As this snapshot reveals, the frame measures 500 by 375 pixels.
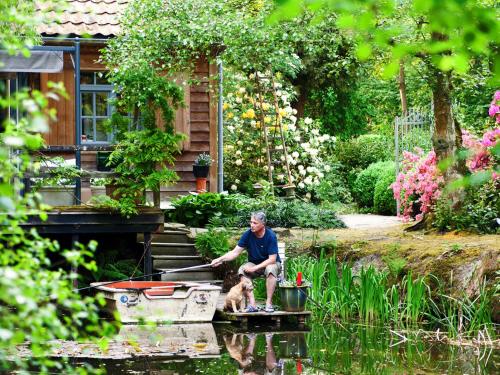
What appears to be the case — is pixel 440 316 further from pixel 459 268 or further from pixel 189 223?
pixel 189 223

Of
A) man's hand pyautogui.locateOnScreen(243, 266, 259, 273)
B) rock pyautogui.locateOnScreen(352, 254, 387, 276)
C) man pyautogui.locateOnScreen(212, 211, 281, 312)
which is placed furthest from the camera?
rock pyautogui.locateOnScreen(352, 254, 387, 276)

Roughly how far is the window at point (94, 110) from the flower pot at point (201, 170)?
174 centimetres

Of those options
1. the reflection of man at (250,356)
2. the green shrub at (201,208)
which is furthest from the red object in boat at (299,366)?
the green shrub at (201,208)

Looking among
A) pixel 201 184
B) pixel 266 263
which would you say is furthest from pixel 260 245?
pixel 201 184

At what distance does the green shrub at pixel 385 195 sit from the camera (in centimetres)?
2416

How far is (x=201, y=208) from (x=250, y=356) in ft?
25.8

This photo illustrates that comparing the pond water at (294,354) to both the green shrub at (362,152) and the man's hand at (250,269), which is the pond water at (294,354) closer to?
the man's hand at (250,269)

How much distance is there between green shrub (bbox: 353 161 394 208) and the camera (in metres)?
26.3

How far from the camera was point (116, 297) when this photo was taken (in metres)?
13.8

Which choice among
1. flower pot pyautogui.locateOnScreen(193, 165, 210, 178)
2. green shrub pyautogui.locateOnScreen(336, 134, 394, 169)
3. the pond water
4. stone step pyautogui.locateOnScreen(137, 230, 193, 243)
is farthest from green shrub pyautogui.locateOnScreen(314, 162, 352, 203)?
the pond water

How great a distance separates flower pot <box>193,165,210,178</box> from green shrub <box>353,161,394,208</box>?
7.08 metres

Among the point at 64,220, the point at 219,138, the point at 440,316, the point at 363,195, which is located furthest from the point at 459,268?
the point at 363,195

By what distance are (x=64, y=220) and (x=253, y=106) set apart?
9.08m

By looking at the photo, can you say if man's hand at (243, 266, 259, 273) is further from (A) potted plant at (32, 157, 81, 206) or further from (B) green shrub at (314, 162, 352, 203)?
(B) green shrub at (314, 162, 352, 203)
